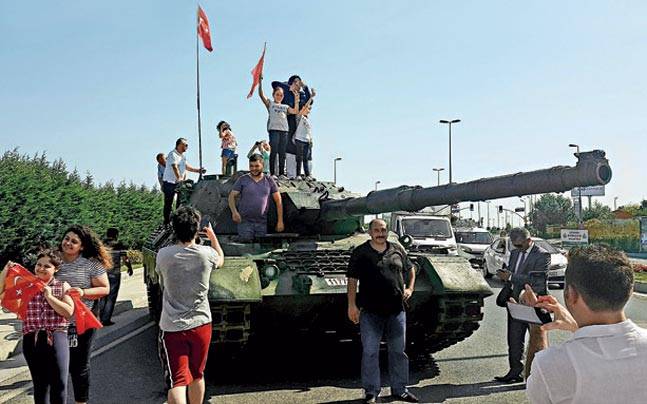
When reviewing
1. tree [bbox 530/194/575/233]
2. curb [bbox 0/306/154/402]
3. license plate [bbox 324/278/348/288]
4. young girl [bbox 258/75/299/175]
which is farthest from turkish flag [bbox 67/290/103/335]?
tree [bbox 530/194/575/233]

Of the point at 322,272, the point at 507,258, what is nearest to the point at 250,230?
the point at 322,272

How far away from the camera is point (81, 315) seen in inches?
197

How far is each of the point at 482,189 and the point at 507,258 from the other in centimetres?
1244

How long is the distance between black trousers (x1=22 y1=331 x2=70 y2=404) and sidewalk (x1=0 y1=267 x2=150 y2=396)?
81.5 inches

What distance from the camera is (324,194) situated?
8867mm

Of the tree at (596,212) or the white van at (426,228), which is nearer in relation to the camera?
the white van at (426,228)

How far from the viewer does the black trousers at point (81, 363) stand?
5152 millimetres

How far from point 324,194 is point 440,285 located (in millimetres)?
2216

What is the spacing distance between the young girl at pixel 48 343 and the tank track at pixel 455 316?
13.0 ft

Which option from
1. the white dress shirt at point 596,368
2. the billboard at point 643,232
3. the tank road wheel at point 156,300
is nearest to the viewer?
Answer: the white dress shirt at point 596,368

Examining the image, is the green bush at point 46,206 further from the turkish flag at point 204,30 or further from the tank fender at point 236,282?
the tank fender at point 236,282

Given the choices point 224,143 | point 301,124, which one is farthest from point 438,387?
point 224,143

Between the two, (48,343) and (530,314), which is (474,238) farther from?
(530,314)

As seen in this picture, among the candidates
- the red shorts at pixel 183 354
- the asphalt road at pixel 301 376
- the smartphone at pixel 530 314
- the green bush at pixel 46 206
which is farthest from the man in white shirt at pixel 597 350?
the green bush at pixel 46 206
